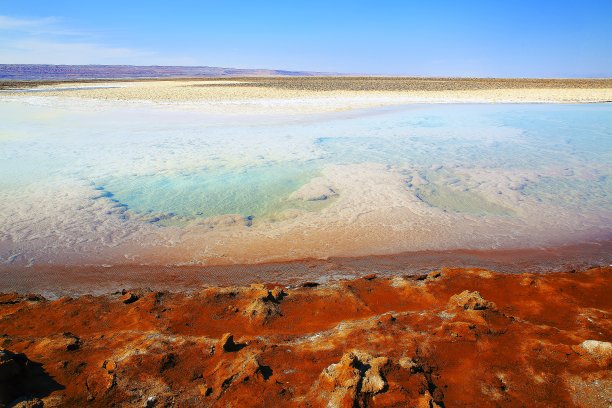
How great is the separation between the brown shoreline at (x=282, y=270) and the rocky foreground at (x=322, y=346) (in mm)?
320

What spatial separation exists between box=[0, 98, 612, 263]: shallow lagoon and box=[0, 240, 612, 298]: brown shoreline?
26cm

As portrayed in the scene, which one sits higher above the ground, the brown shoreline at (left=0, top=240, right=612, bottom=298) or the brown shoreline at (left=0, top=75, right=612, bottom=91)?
the brown shoreline at (left=0, top=75, right=612, bottom=91)

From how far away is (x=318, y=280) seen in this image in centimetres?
413

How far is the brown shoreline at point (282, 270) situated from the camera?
13.4 feet

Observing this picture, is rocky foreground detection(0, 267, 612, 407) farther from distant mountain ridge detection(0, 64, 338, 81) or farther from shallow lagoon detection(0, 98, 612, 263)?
distant mountain ridge detection(0, 64, 338, 81)

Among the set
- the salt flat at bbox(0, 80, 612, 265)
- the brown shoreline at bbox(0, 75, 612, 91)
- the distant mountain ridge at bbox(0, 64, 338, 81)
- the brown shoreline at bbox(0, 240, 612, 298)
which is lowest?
the brown shoreline at bbox(0, 240, 612, 298)

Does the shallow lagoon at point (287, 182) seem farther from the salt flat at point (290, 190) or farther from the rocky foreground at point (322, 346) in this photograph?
the rocky foreground at point (322, 346)

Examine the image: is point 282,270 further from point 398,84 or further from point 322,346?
point 398,84

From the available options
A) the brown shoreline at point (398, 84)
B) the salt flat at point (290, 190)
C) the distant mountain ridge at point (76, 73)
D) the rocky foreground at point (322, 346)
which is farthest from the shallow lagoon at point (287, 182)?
the distant mountain ridge at point (76, 73)

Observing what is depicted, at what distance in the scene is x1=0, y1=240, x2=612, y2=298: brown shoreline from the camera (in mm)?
4094

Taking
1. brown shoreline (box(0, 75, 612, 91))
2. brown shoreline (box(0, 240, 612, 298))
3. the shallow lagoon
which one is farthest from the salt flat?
brown shoreline (box(0, 75, 612, 91))

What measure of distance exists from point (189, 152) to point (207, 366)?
762cm

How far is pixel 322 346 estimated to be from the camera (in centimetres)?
277

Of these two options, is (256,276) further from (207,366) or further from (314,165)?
(314,165)
